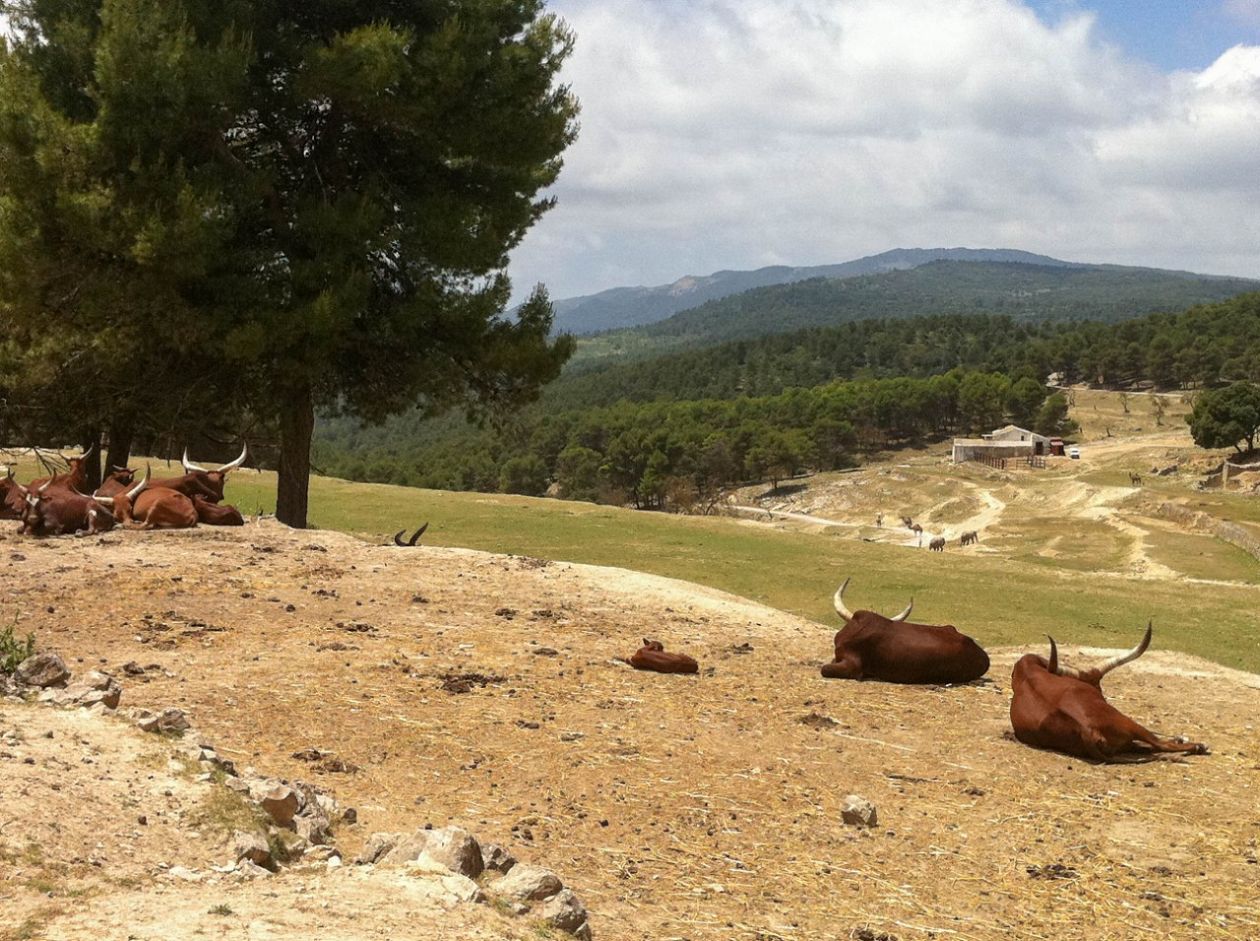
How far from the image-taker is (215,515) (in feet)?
52.3

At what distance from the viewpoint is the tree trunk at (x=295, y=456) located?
19.0m

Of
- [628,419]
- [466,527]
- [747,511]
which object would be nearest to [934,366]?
[628,419]

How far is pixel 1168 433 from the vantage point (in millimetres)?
113000

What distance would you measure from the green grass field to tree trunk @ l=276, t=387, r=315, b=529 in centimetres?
139

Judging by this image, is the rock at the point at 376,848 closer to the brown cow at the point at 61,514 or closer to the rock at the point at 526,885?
the rock at the point at 526,885

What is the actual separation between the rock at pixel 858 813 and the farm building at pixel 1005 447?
101 meters

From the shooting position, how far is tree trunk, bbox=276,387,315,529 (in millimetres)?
18962

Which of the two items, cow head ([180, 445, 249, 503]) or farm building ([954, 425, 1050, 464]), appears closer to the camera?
cow head ([180, 445, 249, 503])

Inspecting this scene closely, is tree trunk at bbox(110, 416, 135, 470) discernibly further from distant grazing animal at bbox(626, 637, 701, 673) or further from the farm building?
the farm building

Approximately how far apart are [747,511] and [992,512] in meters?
21.5

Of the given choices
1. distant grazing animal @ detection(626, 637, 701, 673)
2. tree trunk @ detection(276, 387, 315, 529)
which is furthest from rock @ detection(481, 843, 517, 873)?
tree trunk @ detection(276, 387, 315, 529)

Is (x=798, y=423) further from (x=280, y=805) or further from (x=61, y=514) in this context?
(x=280, y=805)

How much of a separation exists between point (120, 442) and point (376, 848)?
1876cm

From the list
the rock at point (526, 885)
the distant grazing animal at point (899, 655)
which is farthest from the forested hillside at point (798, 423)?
the rock at point (526, 885)
